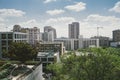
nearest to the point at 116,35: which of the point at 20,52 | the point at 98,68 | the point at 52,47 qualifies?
the point at 52,47

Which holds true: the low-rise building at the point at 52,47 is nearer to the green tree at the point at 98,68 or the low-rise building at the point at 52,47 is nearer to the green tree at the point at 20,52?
the green tree at the point at 20,52

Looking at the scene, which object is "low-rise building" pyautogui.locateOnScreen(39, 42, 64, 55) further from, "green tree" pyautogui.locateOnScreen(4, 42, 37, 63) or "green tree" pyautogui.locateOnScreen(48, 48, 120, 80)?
"green tree" pyautogui.locateOnScreen(48, 48, 120, 80)

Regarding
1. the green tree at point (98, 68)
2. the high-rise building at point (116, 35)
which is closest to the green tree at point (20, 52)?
the green tree at point (98, 68)

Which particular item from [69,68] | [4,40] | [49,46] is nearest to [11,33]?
[4,40]

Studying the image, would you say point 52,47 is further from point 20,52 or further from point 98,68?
point 98,68

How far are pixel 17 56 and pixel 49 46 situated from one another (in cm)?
6114

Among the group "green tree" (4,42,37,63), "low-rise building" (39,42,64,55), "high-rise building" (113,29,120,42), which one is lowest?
"low-rise building" (39,42,64,55)

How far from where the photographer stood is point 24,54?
1555 inches

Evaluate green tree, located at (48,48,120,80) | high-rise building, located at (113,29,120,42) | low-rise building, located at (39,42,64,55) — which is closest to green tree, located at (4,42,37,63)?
green tree, located at (48,48,120,80)

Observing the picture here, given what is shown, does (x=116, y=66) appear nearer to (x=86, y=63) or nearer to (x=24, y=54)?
(x=86, y=63)

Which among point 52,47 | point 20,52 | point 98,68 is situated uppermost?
point 20,52

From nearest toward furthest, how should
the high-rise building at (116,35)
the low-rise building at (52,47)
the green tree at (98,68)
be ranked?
the green tree at (98,68) < the low-rise building at (52,47) < the high-rise building at (116,35)

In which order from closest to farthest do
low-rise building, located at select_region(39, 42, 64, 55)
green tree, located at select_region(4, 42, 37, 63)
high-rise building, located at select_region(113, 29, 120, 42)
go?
green tree, located at select_region(4, 42, 37, 63) < low-rise building, located at select_region(39, 42, 64, 55) < high-rise building, located at select_region(113, 29, 120, 42)

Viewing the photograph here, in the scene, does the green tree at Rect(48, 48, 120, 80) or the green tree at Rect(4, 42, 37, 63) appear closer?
the green tree at Rect(48, 48, 120, 80)
